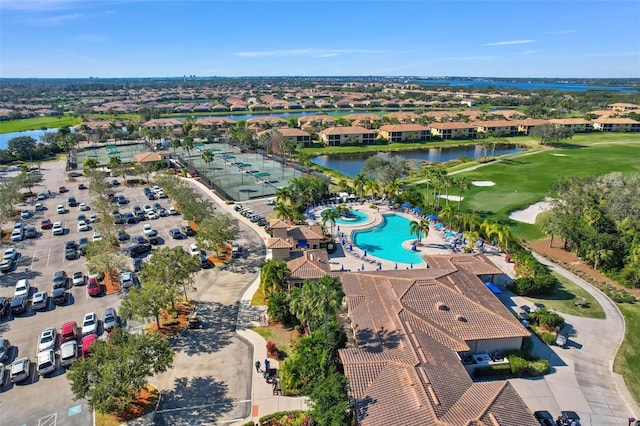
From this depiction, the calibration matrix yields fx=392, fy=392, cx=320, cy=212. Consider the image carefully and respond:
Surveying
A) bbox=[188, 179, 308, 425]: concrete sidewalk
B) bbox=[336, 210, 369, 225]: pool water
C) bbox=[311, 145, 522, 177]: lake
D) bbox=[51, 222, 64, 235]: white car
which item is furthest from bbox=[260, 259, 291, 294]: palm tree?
bbox=[311, 145, 522, 177]: lake

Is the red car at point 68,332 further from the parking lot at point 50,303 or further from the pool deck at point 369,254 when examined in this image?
the pool deck at point 369,254

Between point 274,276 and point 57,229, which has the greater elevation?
point 274,276

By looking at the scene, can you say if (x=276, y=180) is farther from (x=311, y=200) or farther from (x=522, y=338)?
(x=522, y=338)

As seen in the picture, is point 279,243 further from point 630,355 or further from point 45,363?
point 630,355

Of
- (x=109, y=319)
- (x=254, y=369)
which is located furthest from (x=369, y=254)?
(x=109, y=319)

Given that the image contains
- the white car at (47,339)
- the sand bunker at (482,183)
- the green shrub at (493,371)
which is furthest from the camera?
the sand bunker at (482,183)

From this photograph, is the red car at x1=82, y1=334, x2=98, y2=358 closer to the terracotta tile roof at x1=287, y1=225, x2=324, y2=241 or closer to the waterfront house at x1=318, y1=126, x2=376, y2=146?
the terracotta tile roof at x1=287, y1=225, x2=324, y2=241

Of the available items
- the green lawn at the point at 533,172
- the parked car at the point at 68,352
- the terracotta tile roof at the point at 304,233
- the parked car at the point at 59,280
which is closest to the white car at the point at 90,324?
the parked car at the point at 68,352
